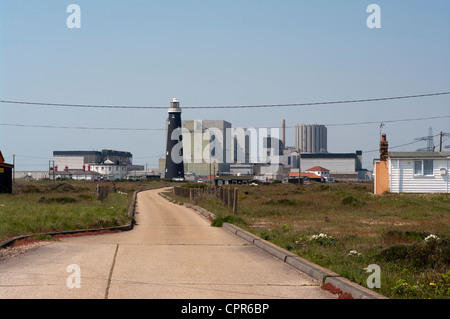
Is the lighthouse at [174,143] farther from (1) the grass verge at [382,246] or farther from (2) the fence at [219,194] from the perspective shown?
(1) the grass verge at [382,246]

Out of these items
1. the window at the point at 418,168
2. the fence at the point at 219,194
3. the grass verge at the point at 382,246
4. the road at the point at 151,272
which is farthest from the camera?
the window at the point at 418,168

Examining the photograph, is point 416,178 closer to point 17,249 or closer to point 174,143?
point 17,249

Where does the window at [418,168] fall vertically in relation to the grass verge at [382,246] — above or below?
above

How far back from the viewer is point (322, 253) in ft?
41.0

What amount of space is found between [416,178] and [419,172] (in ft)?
1.69

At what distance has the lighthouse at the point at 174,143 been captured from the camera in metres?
127

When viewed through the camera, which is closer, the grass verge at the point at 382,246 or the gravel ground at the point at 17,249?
the grass verge at the point at 382,246

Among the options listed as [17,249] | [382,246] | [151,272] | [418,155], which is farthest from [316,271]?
[418,155]

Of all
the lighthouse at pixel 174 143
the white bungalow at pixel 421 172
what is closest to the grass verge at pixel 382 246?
the white bungalow at pixel 421 172

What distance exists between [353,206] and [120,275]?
2580 cm

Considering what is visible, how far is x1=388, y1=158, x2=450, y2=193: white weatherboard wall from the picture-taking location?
4119 centimetres

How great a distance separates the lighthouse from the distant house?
83336 mm
